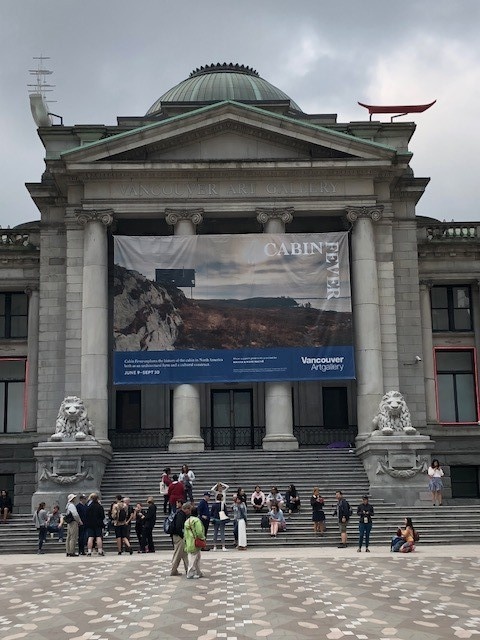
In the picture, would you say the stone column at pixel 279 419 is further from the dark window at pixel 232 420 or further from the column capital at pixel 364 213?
the column capital at pixel 364 213

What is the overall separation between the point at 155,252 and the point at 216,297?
3411 millimetres

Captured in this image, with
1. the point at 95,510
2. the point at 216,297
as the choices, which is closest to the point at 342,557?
the point at 95,510

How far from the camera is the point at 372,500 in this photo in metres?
36.0

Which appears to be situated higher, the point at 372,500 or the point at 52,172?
the point at 52,172

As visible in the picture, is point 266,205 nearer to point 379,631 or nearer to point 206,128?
point 206,128

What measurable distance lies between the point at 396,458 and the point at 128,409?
14.7m

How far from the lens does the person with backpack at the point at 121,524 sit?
1147 inches

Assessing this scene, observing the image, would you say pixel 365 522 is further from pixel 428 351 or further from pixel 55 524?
pixel 428 351

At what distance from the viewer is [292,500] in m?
33.8

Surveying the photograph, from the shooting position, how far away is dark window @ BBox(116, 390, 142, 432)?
45.9 m

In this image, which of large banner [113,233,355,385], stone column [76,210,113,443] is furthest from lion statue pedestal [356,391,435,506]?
stone column [76,210,113,443]

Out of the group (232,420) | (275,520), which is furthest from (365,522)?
(232,420)

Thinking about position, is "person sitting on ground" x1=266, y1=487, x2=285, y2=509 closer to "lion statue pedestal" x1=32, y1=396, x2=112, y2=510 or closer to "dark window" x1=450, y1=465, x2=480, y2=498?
"lion statue pedestal" x1=32, y1=396, x2=112, y2=510

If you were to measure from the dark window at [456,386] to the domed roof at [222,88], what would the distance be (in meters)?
18.4
